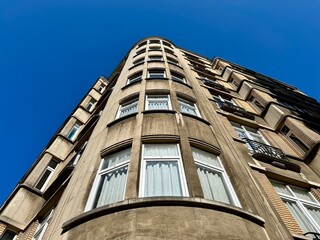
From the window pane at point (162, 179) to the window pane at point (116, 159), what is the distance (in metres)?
0.87

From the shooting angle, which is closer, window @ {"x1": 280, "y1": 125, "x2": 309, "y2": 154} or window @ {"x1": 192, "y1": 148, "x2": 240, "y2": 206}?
window @ {"x1": 192, "y1": 148, "x2": 240, "y2": 206}

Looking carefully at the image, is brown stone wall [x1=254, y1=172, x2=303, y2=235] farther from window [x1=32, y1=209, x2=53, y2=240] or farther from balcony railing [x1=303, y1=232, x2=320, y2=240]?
window [x1=32, y1=209, x2=53, y2=240]

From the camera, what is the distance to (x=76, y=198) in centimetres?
612

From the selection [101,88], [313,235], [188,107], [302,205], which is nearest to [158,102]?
[188,107]

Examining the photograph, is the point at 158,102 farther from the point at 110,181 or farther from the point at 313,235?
the point at 313,235

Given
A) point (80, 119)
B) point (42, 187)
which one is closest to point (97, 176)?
point (42, 187)

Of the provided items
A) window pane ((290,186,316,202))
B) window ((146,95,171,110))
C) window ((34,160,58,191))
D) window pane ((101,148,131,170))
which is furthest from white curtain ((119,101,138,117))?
window pane ((290,186,316,202))

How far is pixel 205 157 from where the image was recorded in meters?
7.53

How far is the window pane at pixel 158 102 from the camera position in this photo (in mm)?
10852

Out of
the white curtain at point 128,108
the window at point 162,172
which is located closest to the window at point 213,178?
the window at point 162,172

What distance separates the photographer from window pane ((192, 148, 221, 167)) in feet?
24.0

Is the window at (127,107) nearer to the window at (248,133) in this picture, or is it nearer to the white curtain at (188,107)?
the white curtain at (188,107)

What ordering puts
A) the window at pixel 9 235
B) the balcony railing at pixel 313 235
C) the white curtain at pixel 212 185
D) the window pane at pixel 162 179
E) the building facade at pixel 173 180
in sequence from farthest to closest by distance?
the window at pixel 9 235, the balcony railing at pixel 313 235, the white curtain at pixel 212 185, the window pane at pixel 162 179, the building facade at pixel 173 180

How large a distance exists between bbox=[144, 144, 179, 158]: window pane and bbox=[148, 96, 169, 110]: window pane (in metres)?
3.39
